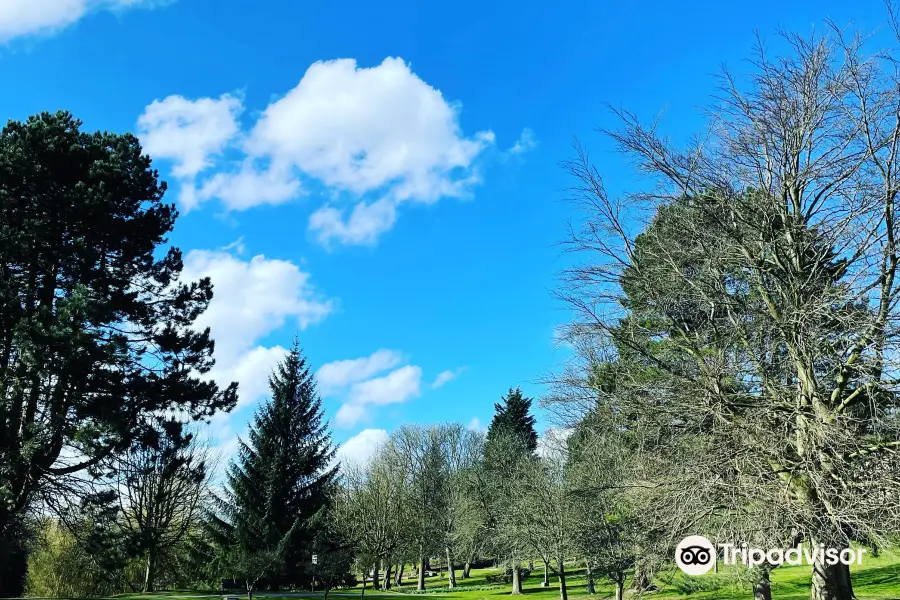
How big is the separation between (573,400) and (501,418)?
35.9m

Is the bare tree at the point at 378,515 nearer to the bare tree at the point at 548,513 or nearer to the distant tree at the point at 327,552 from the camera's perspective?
the distant tree at the point at 327,552

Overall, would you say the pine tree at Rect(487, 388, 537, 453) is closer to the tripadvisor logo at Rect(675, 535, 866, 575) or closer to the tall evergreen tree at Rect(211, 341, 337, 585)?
the tall evergreen tree at Rect(211, 341, 337, 585)

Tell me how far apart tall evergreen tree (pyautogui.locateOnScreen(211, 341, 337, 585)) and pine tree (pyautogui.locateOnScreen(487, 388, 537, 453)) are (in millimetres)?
17613

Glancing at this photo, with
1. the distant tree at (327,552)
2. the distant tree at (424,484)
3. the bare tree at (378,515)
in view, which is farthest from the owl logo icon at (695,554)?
the distant tree at (424,484)

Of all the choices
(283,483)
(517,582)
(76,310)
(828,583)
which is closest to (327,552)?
(283,483)

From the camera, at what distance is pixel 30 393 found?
1594cm

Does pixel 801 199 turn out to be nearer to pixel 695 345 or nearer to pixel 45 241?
pixel 695 345

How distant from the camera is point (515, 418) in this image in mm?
46250

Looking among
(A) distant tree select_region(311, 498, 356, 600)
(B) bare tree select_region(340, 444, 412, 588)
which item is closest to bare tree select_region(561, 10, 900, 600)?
(A) distant tree select_region(311, 498, 356, 600)

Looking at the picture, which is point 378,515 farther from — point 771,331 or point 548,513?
point 771,331

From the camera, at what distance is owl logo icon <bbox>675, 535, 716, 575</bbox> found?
10868mm

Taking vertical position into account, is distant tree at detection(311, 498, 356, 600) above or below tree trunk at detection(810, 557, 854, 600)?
below

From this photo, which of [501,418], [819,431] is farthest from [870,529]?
[501,418]

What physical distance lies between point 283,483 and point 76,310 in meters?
16.1
